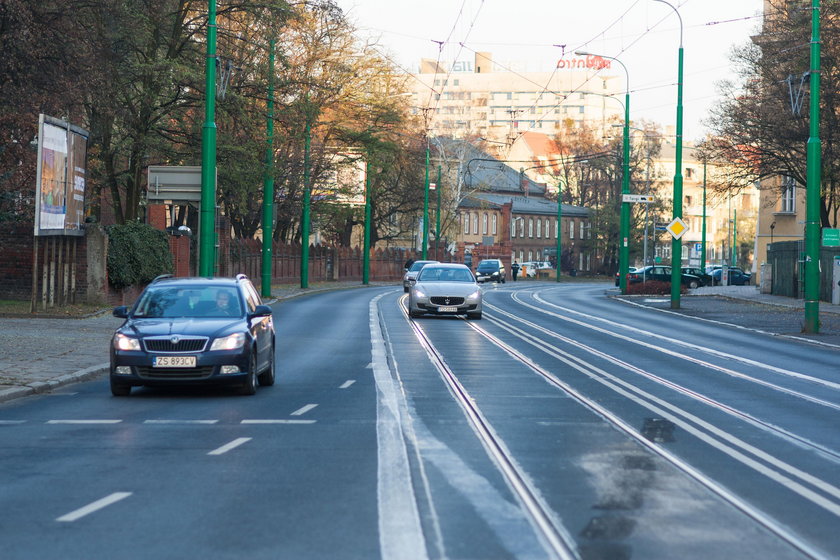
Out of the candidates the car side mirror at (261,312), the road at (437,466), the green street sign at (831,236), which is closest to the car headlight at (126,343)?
the road at (437,466)

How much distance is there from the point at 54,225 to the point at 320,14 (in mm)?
10849

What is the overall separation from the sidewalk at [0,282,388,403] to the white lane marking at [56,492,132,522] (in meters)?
6.54

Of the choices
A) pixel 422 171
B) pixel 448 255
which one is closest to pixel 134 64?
pixel 422 171

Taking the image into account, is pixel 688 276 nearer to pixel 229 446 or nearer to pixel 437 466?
pixel 229 446

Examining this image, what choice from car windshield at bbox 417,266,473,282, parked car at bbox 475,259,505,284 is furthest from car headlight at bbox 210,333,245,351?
parked car at bbox 475,259,505,284

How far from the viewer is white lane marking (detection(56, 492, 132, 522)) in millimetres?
7402

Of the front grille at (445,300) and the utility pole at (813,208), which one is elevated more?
the utility pole at (813,208)

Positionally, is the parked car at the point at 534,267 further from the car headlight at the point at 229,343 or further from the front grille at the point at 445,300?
the car headlight at the point at 229,343

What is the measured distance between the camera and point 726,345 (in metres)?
25.5

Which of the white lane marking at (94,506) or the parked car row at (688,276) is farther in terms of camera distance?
the parked car row at (688,276)

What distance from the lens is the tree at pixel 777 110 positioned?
1763 inches

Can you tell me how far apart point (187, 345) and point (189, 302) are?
131 cm

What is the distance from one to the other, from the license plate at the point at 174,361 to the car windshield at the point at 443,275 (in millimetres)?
20045

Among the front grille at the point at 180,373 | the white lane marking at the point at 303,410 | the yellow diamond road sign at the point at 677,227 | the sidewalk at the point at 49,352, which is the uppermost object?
the yellow diamond road sign at the point at 677,227
